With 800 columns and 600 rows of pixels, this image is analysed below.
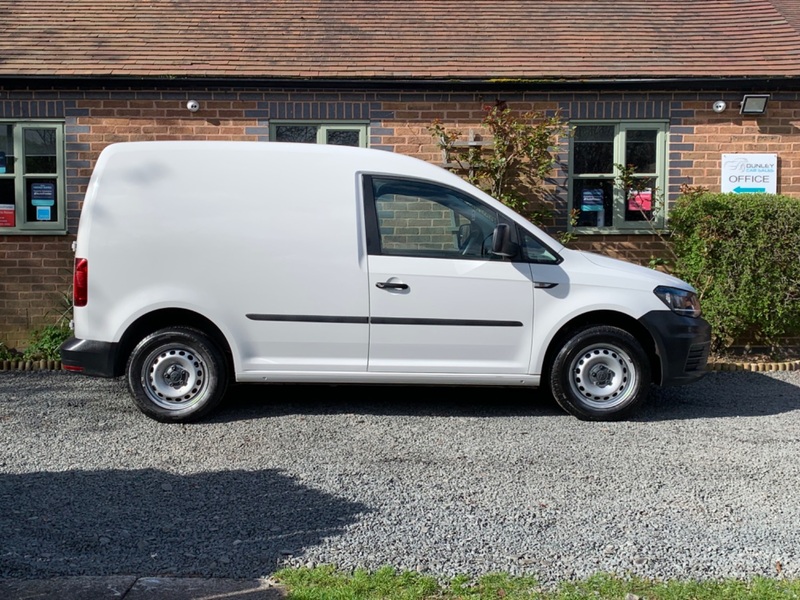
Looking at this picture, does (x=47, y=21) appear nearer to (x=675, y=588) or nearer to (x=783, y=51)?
(x=783, y=51)

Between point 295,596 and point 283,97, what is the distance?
24.3 feet

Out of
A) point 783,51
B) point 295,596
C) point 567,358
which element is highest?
point 783,51

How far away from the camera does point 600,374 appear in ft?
22.2

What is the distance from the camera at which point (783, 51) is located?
415 inches

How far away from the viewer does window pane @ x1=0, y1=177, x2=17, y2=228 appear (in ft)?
Answer: 32.6

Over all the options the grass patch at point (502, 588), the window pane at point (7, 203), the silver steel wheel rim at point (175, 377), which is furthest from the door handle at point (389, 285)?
the window pane at point (7, 203)

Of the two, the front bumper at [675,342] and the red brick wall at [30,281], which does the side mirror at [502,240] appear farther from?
the red brick wall at [30,281]

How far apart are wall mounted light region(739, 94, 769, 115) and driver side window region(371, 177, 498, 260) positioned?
490 cm

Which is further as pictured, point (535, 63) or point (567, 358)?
point (535, 63)

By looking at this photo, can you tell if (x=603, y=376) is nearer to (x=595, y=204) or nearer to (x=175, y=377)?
(x=175, y=377)

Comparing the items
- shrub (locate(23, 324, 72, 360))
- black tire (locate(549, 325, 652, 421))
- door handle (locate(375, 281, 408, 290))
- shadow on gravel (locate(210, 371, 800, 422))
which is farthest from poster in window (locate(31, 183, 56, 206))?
black tire (locate(549, 325, 652, 421))

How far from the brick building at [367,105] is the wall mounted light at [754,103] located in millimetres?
19

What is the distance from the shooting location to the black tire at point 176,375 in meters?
6.55

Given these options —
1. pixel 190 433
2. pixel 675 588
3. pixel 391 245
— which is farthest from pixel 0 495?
pixel 675 588
